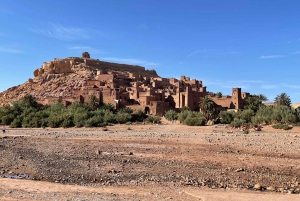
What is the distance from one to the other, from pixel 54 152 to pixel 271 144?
1091 cm

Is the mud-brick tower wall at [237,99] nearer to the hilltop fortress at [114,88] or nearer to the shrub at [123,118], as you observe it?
the hilltop fortress at [114,88]

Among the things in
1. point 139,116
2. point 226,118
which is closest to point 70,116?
point 139,116

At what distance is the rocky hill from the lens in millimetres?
61562

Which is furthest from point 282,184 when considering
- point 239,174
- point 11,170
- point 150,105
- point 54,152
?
point 150,105

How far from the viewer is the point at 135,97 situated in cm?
4578

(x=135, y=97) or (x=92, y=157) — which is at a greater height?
(x=135, y=97)

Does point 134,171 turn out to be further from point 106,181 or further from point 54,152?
point 54,152

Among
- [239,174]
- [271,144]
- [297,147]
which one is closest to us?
[239,174]

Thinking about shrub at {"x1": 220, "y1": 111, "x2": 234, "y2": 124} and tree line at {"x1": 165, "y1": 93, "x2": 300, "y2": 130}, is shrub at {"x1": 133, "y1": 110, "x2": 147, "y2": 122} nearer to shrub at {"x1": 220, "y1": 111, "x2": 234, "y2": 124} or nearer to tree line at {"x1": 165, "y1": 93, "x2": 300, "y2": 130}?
tree line at {"x1": 165, "y1": 93, "x2": 300, "y2": 130}

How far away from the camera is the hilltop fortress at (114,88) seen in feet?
146

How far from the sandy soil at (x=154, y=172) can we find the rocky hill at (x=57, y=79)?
44813mm

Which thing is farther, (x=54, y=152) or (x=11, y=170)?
(x=54, y=152)

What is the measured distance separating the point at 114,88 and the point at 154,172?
39.4 m

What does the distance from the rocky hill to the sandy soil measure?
4481cm
